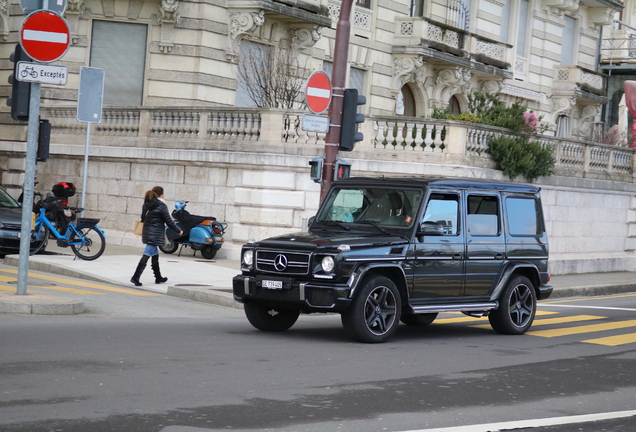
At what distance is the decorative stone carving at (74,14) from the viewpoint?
25.5 m

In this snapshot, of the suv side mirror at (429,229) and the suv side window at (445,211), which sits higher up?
the suv side window at (445,211)

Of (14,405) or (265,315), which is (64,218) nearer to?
(265,315)

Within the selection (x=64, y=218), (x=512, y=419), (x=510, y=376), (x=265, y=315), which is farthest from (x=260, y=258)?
(x=64, y=218)

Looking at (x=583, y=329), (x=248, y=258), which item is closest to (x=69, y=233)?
(x=248, y=258)

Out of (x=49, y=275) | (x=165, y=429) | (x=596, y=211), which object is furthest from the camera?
(x=596, y=211)

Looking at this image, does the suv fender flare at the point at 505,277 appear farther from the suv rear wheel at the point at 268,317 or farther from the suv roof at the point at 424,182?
the suv rear wheel at the point at 268,317

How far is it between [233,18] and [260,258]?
53.1ft

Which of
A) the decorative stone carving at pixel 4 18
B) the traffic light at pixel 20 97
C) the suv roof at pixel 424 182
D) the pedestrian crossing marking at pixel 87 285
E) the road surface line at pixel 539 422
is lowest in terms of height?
the pedestrian crossing marking at pixel 87 285

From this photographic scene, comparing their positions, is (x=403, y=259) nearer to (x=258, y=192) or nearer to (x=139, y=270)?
(x=139, y=270)

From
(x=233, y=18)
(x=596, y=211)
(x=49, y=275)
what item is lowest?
(x=49, y=275)

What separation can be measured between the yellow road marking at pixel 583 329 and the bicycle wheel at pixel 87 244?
8632mm

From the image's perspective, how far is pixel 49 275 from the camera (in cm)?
1664

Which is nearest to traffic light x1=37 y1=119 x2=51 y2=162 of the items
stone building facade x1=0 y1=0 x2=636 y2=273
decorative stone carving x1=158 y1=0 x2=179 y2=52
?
stone building facade x1=0 y1=0 x2=636 y2=273

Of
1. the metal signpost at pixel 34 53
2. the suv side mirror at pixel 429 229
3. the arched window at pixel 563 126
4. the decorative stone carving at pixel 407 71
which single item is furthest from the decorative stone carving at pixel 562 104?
the metal signpost at pixel 34 53
